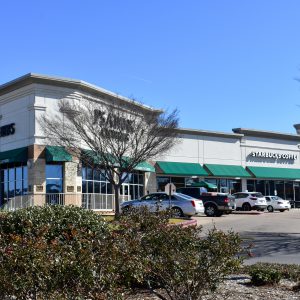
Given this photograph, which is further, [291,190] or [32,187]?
[291,190]

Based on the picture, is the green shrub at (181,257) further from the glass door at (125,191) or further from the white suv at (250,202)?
the white suv at (250,202)

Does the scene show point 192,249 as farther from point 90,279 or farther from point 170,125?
point 170,125

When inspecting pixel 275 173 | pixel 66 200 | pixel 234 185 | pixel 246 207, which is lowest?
pixel 246 207

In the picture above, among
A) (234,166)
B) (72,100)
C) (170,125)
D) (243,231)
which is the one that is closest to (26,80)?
(72,100)

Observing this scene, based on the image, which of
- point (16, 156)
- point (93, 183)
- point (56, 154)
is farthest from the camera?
point (93, 183)

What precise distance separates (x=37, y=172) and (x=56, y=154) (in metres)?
1.82

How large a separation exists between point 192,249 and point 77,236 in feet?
4.90

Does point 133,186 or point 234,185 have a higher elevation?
point 234,185

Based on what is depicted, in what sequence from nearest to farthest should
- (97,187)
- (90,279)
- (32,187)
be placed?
(90,279)
(32,187)
(97,187)

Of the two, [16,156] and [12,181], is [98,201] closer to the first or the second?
[12,181]

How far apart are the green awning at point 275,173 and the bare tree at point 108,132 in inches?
767

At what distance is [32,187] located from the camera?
1288 inches

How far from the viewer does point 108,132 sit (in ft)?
103

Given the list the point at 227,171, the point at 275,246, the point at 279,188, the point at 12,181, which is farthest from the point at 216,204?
the point at 279,188
